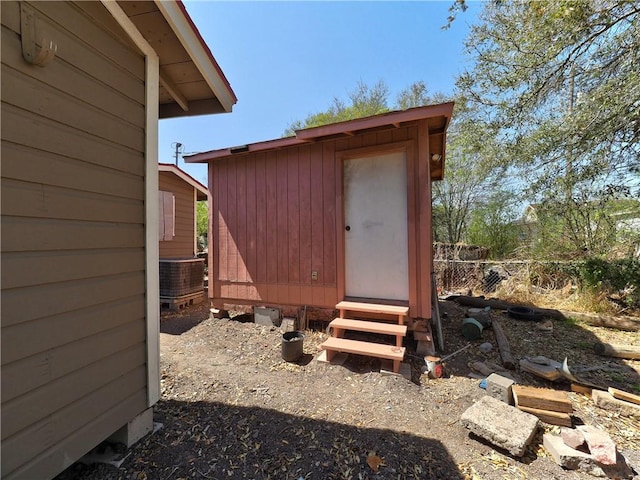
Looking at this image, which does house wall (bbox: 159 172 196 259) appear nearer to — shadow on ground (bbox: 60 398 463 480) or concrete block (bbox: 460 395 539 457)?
shadow on ground (bbox: 60 398 463 480)

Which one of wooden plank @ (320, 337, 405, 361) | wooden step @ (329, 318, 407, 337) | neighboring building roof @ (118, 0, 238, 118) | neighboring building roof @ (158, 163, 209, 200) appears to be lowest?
wooden plank @ (320, 337, 405, 361)

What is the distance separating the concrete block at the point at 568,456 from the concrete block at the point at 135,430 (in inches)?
104

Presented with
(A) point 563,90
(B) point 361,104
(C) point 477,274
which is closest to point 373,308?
(A) point 563,90

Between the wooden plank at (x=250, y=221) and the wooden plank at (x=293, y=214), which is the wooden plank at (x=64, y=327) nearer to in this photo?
the wooden plank at (x=293, y=214)

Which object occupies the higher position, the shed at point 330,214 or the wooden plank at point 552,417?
the shed at point 330,214

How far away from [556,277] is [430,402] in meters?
5.62

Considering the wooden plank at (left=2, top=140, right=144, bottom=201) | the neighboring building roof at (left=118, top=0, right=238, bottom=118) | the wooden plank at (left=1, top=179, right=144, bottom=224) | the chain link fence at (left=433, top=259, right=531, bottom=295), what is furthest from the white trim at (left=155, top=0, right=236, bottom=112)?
the chain link fence at (left=433, top=259, right=531, bottom=295)

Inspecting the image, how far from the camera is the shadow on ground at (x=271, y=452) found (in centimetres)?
162

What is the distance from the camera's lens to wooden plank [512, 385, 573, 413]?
2.11 metres

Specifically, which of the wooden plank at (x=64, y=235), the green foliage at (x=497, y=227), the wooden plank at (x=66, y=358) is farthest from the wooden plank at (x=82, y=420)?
the green foliage at (x=497, y=227)

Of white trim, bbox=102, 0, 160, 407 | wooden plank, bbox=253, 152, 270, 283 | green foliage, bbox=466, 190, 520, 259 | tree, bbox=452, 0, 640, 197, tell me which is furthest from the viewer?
green foliage, bbox=466, 190, 520, 259

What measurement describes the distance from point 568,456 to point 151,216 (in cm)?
307

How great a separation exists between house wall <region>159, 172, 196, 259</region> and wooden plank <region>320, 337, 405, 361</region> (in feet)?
17.9

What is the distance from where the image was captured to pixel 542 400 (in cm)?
215
